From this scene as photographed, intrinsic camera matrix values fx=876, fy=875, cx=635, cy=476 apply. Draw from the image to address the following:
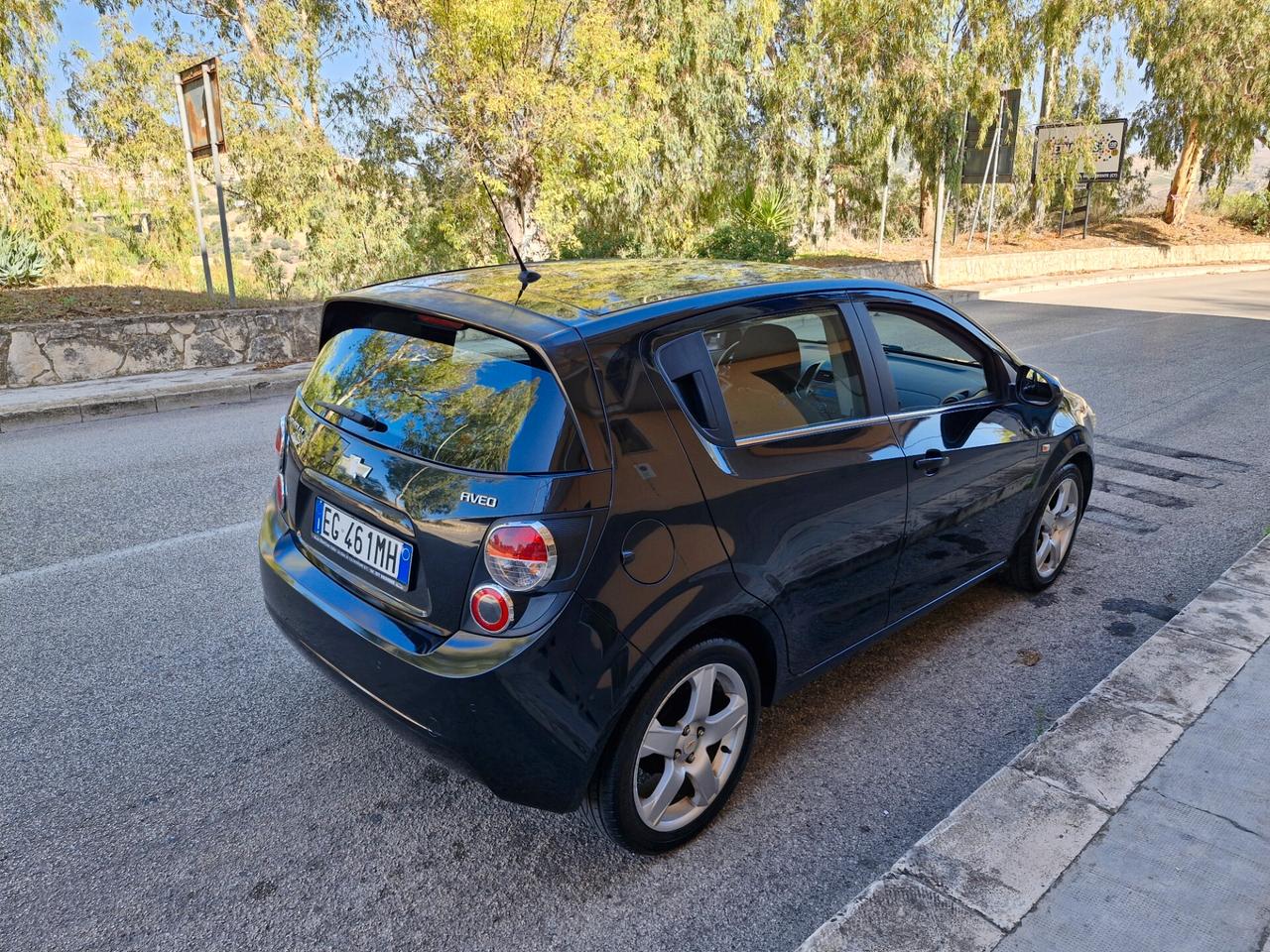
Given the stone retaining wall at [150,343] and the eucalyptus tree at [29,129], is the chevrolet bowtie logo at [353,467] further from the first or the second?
the eucalyptus tree at [29,129]

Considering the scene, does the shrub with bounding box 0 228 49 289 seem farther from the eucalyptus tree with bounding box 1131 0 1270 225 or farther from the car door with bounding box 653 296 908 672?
the eucalyptus tree with bounding box 1131 0 1270 225

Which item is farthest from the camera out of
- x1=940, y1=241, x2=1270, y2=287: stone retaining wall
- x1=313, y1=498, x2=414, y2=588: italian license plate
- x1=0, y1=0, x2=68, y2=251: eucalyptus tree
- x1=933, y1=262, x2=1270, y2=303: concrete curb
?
x1=940, y1=241, x2=1270, y2=287: stone retaining wall

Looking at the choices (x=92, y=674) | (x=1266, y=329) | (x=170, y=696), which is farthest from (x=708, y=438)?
(x=1266, y=329)

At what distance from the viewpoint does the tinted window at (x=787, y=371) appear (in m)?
2.75

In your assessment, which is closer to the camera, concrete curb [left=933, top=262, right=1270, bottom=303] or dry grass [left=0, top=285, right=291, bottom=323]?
dry grass [left=0, top=285, right=291, bottom=323]

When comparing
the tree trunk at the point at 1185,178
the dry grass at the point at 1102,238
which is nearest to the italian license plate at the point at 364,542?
the dry grass at the point at 1102,238

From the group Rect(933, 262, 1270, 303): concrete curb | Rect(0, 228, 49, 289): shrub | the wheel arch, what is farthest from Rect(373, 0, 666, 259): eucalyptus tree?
the wheel arch

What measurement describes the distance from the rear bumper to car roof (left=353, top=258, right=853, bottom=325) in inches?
35.9

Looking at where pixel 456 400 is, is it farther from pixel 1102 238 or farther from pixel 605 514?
pixel 1102 238

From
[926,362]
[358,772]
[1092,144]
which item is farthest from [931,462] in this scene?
[1092,144]

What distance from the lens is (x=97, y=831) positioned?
2.66 metres

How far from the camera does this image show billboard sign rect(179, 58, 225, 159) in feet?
35.6

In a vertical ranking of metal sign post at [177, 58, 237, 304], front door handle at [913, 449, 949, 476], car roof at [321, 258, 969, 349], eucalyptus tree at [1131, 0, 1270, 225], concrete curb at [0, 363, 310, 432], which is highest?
eucalyptus tree at [1131, 0, 1270, 225]

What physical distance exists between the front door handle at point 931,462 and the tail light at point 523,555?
161 cm
